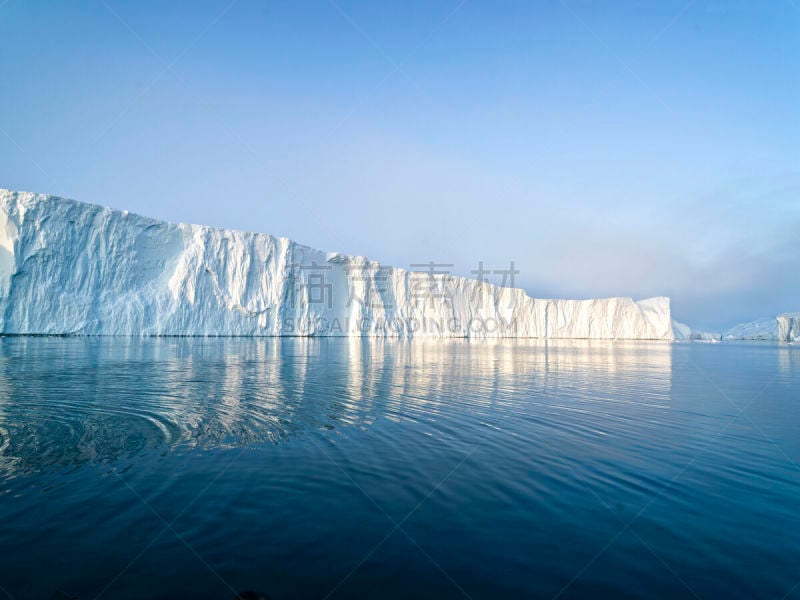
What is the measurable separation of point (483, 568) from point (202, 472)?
3346 millimetres

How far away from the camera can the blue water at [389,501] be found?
2.78m

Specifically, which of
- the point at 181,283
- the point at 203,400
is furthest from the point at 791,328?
the point at 203,400

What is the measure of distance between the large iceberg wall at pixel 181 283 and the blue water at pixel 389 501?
3602 centimetres

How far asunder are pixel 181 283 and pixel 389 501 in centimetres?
4538

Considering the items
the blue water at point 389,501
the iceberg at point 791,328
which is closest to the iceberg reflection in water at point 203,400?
the blue water at point 389,501

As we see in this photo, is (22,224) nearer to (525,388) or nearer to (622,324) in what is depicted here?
(525,388)

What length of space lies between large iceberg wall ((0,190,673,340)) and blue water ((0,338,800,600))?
3602 cm

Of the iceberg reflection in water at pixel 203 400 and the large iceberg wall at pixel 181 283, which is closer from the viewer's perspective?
the iceberg reflection in water at pixel 203 400

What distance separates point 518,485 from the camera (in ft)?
14.7

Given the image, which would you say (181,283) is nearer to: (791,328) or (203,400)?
(203,400)

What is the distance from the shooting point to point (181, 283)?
42.8 m

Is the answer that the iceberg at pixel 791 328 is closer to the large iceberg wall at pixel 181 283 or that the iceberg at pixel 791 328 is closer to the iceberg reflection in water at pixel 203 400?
the large iceberg wall at pixel 181 283

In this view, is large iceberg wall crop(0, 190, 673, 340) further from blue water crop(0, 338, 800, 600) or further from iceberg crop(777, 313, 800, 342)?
iceberg crop(777, 313, 800, 342)

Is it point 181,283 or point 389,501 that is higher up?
point 181,283
